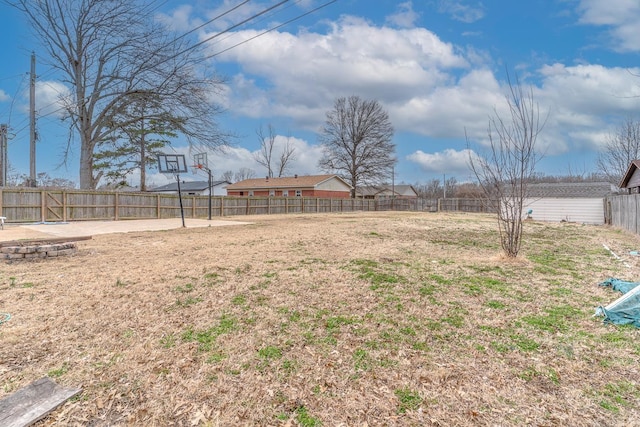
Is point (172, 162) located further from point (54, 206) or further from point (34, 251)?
point (34, 251)

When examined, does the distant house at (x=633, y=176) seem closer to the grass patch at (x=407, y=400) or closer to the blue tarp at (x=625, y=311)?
the blue tarp at (x=625, y=311)

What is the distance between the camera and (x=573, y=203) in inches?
752

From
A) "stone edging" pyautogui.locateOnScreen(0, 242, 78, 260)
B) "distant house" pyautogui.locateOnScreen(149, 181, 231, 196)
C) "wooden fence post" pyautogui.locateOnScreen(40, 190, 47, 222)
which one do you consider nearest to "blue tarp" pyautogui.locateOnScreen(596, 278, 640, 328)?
"stone edging" pyautogui.locateOnScreen(0, 242, 78, 260)

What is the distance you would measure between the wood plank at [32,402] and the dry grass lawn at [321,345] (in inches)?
2.2

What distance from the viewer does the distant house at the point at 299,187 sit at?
1340 inches

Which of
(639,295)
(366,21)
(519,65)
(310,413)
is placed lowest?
(310,413)

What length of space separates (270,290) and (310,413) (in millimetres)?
2177

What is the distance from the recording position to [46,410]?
1.91 m

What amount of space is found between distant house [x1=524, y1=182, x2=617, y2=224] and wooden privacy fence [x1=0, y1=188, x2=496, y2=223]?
3.40m

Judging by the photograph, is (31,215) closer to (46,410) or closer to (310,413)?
(46,410)

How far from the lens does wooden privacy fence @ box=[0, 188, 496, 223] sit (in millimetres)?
13516

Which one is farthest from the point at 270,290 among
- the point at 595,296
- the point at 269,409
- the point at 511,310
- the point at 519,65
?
the point at 519,65

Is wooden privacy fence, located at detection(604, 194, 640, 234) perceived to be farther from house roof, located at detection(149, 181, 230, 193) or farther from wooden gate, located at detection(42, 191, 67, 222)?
house roof, located at detection(149, 181, 230, 193)

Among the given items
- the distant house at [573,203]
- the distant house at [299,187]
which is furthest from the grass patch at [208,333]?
the distant house at [299,187]
